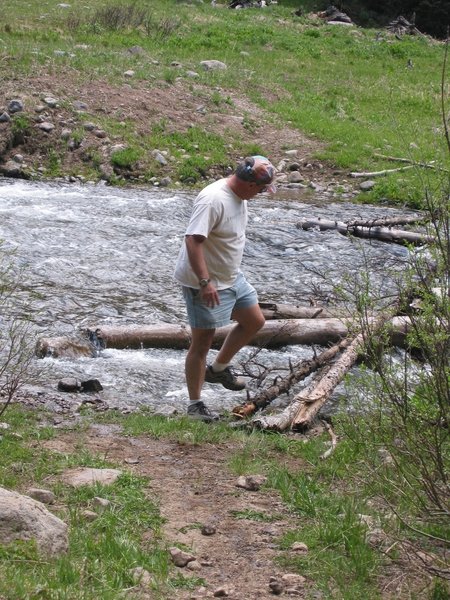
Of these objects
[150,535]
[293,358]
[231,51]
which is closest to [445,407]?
[150,535]

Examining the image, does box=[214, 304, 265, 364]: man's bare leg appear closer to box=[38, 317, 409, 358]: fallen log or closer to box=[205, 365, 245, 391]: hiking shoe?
box=[205, 365, 245, 391]: hiking shoe

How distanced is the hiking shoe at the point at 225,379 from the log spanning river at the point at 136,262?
0.56 feet

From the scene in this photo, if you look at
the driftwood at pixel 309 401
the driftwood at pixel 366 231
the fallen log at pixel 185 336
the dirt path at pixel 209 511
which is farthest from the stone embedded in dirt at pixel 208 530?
the driftwood at pixel 366 231

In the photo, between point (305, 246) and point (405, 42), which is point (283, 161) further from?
point (405, 42)

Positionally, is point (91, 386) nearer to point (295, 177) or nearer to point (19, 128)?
point (19, 128)

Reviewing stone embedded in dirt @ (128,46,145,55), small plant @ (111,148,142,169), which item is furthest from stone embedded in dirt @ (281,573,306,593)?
stone embedded in dirt @ (128,46,145,55)

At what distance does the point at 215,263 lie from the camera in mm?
7371

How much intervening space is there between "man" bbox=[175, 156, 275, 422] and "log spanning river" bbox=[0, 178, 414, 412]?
2.57 ft

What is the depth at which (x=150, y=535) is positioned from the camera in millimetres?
5129

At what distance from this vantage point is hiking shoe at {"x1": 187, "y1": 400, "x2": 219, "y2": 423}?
755cm

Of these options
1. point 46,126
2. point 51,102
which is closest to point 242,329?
point 46,126

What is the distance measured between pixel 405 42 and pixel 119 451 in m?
28.4

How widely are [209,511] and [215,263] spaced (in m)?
2.31

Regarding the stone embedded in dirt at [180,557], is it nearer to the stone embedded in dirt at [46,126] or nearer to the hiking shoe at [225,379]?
the hiking shoe at [225,379]
